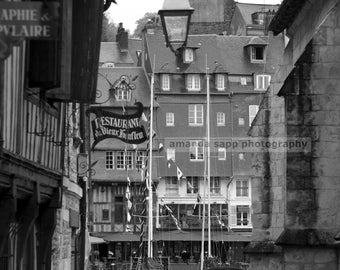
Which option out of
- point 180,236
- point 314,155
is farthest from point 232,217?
point 314,155

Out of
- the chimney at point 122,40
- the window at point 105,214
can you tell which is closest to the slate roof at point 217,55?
the chimney at point 122,40

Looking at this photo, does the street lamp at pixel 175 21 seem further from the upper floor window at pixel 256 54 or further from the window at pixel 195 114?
the upper floor window at pixel 256 54

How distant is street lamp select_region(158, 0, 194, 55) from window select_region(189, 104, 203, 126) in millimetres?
51004

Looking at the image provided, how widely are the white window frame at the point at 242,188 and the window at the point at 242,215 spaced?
2.34ft

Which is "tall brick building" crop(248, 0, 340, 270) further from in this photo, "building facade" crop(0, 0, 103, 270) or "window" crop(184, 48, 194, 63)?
"window" crop(184, 48, 194, 63)

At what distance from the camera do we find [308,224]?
16.5 meters

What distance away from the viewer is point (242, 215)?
2498 inches

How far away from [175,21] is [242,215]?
52.1 metres

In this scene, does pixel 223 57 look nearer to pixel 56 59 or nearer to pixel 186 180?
pixel 186 180

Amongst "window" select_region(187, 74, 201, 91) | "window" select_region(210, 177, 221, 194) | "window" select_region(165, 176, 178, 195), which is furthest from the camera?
"window" select_region(187, 74, 201, 91)

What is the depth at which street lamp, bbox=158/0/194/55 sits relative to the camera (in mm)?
11797

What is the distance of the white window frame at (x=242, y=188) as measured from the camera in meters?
63.1

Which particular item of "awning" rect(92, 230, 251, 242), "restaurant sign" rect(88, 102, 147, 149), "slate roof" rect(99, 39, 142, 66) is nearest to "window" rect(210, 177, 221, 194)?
"awning" rect(92, 230, 251, 242)

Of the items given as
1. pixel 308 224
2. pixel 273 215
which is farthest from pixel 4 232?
pixel 273 215
